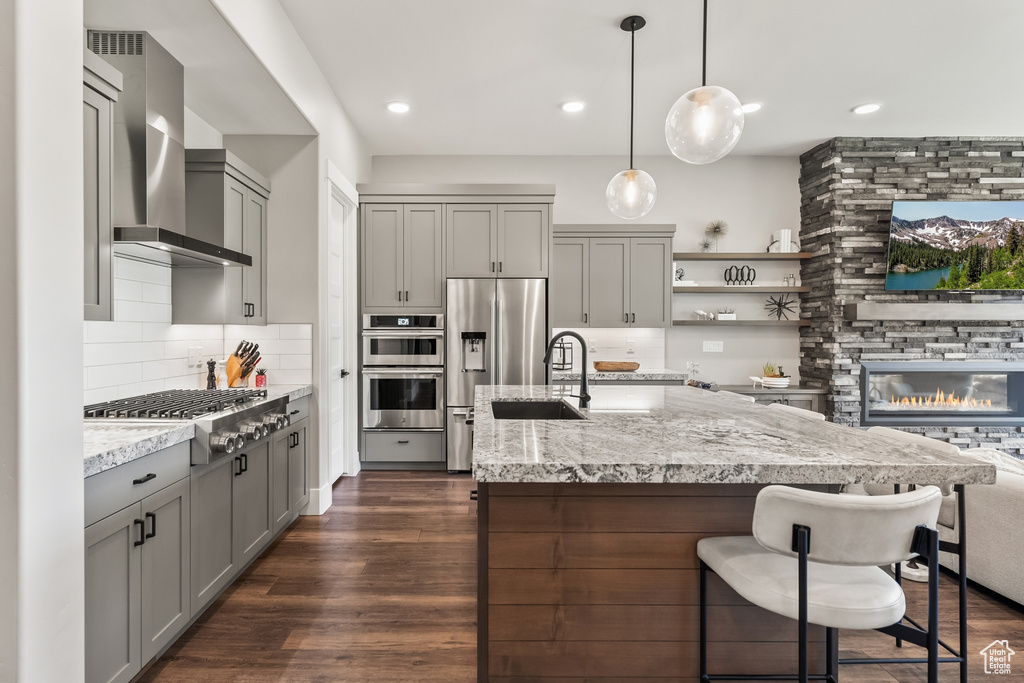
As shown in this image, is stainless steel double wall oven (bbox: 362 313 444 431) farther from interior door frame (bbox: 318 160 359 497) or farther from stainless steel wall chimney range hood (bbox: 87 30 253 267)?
stainless steel wall chimney range hood (bbox: 87 30 253 267)

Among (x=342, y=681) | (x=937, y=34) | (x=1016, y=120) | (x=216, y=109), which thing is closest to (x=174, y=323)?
(x=216, y=109)

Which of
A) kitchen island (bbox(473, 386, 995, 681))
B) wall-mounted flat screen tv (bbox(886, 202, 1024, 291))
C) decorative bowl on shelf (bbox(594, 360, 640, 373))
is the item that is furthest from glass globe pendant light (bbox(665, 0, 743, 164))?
wall-mounted flat screen tv (bbox(886, 202, 1024, 291))

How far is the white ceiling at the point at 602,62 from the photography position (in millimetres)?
2754

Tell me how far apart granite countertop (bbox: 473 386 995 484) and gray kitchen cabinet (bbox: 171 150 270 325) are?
1959 mm

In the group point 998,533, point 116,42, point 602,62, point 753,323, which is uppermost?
point 602,62

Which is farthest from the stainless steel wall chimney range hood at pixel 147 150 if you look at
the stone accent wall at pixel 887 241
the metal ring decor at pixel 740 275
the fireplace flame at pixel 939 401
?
the fireplace flame at pixel 939 401

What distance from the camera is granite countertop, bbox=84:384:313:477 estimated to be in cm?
149

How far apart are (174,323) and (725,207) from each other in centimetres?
482

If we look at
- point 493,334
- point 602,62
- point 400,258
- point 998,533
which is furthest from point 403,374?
point 998,533

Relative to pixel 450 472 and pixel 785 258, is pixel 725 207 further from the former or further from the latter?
pixel 450 472

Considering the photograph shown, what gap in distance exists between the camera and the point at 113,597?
1.56 m

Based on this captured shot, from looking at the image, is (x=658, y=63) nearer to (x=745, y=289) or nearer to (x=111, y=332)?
(x=745, y=289)

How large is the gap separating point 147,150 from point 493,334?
274 cm

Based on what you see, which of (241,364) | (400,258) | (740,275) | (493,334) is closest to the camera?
(241,364)
